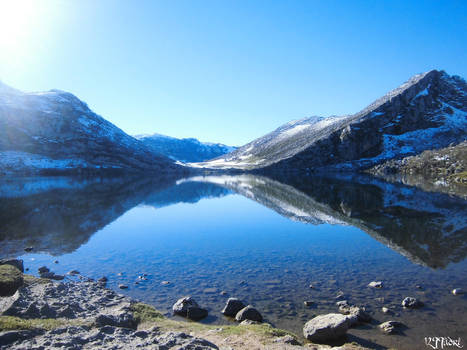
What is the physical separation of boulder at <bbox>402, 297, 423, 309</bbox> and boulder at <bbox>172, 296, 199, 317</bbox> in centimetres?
1289

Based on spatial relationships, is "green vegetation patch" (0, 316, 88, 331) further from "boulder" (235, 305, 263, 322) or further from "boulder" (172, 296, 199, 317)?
"boulder" (235, 305, 263, 322)

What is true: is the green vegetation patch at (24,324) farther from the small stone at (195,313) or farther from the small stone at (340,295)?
the small stone at (340,295)

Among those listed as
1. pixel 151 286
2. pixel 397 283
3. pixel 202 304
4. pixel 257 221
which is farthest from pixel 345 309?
pixel 257 221

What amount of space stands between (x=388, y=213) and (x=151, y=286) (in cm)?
4344

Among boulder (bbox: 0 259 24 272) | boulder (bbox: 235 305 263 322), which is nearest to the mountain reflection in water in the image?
boulder (bbox: 0 259 24 272)

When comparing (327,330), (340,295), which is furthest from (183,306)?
(340,295)

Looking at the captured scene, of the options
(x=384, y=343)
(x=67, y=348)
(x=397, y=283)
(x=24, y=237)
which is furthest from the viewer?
(x=24, y=237)

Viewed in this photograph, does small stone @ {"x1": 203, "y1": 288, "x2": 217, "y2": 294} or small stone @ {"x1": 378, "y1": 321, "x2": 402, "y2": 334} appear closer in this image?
small stone @ {"x1": 378, "y1": 321, "x2": 402, "y2": 334}

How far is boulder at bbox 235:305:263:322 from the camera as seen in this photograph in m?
16.1

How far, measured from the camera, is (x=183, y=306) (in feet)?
56.2

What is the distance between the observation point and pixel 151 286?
21328mm

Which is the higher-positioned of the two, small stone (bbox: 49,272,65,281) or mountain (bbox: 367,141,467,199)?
mountain (bbox: 367,141,467,199)

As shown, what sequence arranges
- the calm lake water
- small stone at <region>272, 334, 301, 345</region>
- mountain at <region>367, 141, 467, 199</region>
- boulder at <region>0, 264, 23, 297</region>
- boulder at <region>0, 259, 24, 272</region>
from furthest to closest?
1. mountain at <region>367, 141, 467, 199</region>
2. boulder at <region>0, 259, 24, 272</region>
3. the calm lake water
4. boulder at <region>0, 264, 23, 297</region>
5. small stone at <region>272, 334, 301, 345</region>

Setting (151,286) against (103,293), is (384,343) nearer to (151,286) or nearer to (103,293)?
(151,286)
